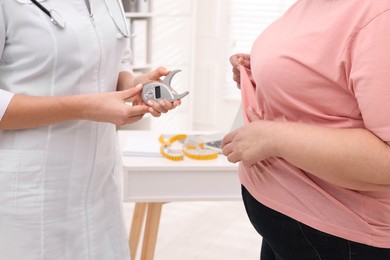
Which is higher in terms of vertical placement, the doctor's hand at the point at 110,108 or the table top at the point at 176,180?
the doctor's hand at the point at 110,108

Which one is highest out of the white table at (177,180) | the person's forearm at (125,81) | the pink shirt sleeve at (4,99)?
the pink shirt sleeve at (4,99)

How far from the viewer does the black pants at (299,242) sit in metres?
1.08

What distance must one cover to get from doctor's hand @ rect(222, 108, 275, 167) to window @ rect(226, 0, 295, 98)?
3731mm

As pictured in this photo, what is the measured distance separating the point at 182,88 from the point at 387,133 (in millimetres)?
3876

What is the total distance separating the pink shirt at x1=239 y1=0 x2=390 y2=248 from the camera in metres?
0.92

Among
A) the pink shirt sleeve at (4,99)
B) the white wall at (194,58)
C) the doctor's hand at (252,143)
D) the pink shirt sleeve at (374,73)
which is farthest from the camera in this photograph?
the white wall at (194,58)

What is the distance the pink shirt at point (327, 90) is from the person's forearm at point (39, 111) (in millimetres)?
432

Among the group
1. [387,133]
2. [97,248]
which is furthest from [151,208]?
[387,133]

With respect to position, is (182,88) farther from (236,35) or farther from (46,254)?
(46,254)

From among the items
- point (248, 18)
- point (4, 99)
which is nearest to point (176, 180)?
point (4, 99)

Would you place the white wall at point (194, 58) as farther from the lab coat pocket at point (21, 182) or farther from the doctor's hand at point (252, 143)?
the doctor's hand at point (252, 143)

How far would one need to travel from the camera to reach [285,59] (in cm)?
107

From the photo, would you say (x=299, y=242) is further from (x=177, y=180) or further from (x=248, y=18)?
(x=248, y=18)

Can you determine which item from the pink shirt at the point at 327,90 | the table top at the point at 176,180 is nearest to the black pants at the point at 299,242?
the pink shirt at the point at 327,90
